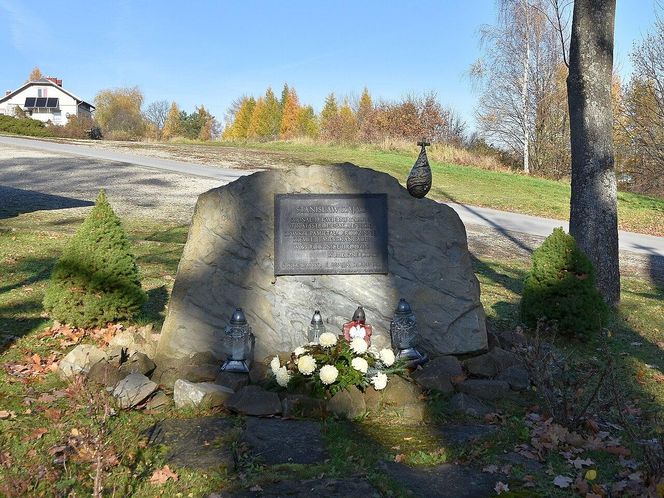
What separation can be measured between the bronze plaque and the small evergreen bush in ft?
7.51

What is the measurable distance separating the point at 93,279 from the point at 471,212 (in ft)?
48.7

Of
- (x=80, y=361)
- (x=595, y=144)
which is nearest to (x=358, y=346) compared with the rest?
(x=80, y=361)

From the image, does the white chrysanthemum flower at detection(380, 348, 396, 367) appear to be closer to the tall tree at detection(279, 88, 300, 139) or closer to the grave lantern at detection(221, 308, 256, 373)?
the grave lantern at detection(221, 308, 256, 373)

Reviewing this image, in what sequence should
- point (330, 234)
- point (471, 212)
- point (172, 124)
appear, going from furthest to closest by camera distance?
point (172, 124) → point (471, 212) → point (330, 234)

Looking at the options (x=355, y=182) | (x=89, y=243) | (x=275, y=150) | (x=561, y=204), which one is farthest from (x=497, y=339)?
(x=275, y=150)

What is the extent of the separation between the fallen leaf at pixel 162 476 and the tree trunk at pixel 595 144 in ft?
22.0

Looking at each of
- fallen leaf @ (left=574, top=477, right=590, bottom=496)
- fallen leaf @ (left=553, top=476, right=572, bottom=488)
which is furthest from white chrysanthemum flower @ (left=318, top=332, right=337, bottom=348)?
fallen leaf @ (left=574, top=477, right=590, bottom=496)

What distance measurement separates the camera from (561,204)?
2253 cm

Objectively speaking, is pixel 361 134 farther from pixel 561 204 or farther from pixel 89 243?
pixel 89 243

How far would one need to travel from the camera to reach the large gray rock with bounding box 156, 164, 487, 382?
19.6ft

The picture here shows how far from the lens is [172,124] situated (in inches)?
3497

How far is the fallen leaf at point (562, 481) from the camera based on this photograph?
3832 mm

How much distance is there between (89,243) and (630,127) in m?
26.8

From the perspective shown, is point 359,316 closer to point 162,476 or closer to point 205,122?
point 162,476
